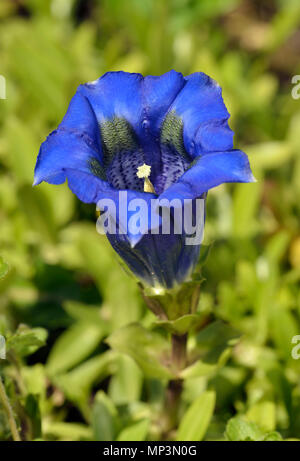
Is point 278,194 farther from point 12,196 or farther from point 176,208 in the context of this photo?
point 176,208

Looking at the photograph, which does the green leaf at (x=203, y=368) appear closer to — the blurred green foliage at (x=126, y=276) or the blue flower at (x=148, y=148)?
the blurred green foliage at (x=126, y=276)

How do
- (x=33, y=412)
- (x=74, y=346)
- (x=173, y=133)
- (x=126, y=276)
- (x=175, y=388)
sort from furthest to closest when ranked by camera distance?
1. (x=74, y=346)
2. (x=126, y=276)
3. (x=175, y=388)
4. (x=33, y=412)
5. (x=173, y=133)

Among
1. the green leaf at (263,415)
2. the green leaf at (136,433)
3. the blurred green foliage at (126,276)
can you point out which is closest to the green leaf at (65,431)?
the blurred green foliage at (126,276)

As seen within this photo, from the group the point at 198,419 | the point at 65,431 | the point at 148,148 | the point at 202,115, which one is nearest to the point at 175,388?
the point at 198,419

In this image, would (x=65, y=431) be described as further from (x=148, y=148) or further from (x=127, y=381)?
(x=148, y=148)

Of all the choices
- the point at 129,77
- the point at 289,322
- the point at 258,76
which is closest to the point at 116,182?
the point at 129,77

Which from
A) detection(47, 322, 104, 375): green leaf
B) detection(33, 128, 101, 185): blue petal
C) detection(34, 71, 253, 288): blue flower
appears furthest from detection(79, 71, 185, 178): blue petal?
detection(47, 322, 104, 375): green leaf
